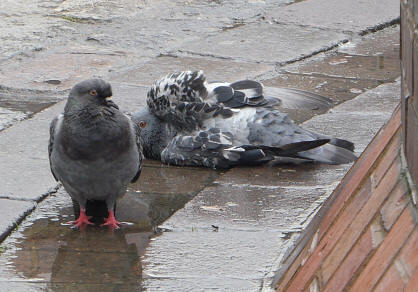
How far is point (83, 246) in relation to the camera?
4547mm

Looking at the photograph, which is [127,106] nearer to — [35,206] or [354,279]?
[35,206]

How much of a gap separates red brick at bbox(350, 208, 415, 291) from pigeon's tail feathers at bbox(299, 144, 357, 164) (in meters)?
2.91

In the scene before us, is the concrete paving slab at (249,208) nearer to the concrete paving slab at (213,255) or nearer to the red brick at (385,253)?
the concrete paving slab at (213,255)

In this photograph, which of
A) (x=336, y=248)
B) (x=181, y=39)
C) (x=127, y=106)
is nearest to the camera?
(x=336, y=248)

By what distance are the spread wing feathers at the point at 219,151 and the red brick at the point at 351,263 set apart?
2577mm

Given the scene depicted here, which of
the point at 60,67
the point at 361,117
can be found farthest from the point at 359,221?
the point at 60,67

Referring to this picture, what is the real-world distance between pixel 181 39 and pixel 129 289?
5435 millimetres

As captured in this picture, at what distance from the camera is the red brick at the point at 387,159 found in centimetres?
324

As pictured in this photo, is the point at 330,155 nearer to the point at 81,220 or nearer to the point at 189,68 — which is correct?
the point at 81,220

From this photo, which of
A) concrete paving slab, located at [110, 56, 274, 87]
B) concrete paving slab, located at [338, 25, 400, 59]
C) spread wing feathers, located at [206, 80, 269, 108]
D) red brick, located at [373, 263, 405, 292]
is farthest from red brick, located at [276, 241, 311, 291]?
concrete paving slab, located at [338, 25, 400, 59]

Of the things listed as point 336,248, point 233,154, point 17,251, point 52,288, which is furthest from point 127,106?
point 336,248

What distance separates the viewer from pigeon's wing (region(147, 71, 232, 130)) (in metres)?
5.72

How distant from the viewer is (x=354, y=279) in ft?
9.37

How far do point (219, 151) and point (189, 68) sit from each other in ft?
7.90
